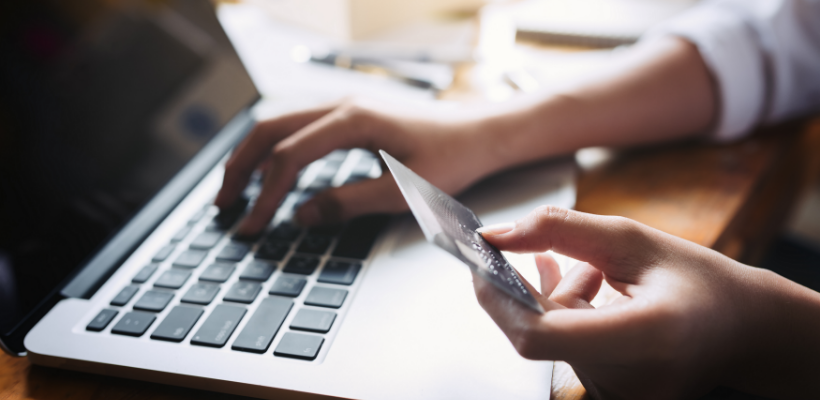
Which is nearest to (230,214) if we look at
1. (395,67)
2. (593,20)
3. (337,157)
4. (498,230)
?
(337,157)

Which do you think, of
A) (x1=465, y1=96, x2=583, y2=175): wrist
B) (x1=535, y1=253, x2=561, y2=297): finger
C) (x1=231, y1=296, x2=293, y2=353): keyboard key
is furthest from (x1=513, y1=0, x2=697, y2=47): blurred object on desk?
(x1=231, y1=296, x2=293, y2=353): keyboard key

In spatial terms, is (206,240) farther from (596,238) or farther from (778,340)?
(778,340)

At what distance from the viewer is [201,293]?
34 centimetres

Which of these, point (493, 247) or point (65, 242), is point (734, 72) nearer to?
point (493, 247)

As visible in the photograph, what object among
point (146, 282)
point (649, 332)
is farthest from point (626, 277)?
point (146, 282)

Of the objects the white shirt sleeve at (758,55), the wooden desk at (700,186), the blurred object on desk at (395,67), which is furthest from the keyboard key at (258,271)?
the white shirt sleeve at (758,55)

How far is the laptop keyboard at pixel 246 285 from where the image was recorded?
1.00 feet

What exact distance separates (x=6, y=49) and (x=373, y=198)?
0.29 meters

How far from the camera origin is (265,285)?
1.15 feet

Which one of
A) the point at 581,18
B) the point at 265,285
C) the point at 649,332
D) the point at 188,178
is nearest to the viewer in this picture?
the point at 649,332

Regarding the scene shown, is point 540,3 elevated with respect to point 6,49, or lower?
elevated

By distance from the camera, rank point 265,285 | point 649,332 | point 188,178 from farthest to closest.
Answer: point 188,178
point 265,285
point 649,332

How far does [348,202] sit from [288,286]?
0.30 ft

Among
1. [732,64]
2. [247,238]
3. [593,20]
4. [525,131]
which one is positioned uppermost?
[593,20]
